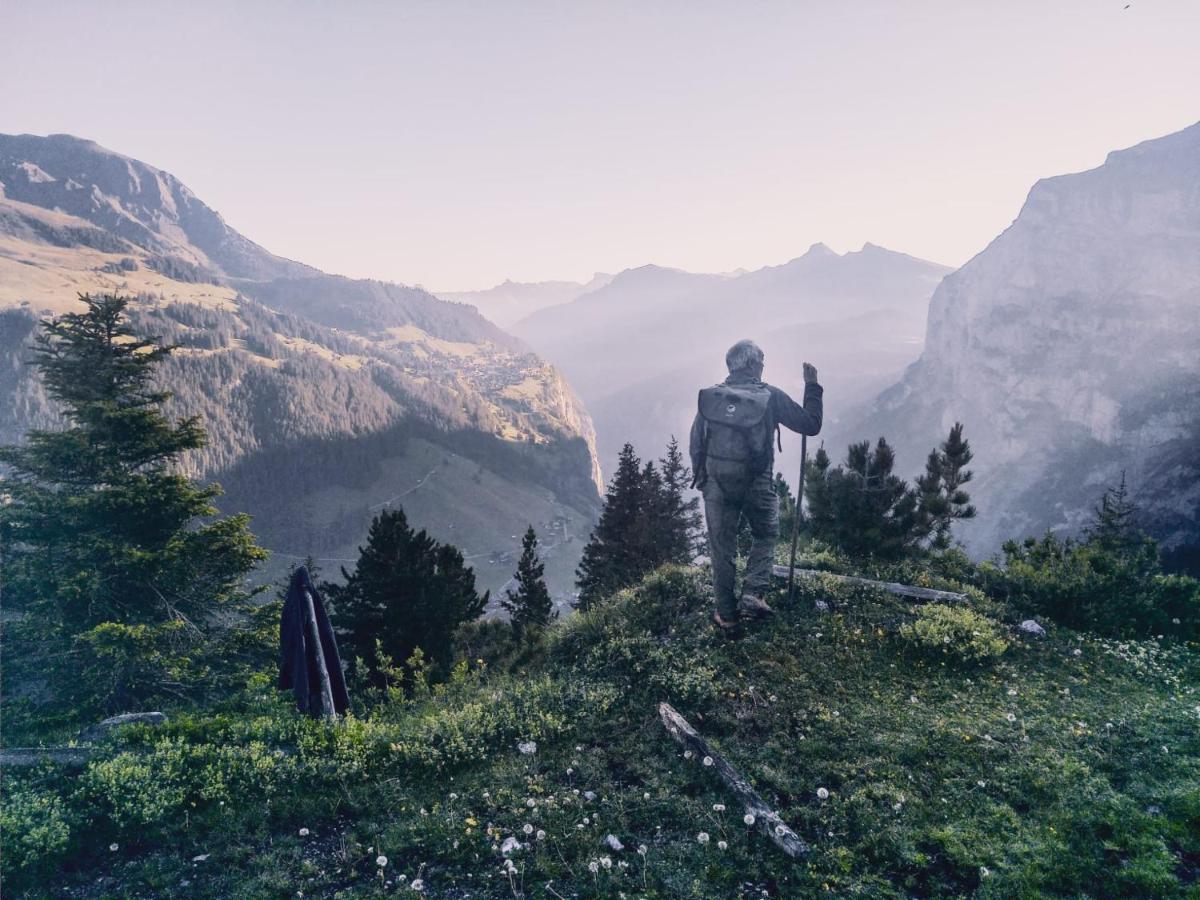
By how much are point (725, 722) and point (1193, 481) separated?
165657mm

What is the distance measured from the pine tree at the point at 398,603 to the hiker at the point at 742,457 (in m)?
9.53

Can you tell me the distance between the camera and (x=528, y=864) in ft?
19.7

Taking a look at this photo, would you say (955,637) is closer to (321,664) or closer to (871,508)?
(321,664)

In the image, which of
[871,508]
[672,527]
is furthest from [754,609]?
[672,527]

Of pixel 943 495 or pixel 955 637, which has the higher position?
pixel 955 637

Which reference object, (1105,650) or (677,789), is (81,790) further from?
(1105,650)

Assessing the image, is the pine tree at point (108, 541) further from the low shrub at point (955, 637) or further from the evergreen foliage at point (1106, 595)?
the evergreen foliage at point (1106, 595)

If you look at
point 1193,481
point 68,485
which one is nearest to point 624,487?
point 68,485

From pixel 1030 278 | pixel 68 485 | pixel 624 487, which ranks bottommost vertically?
pixel 624 487

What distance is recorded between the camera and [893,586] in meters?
12.9

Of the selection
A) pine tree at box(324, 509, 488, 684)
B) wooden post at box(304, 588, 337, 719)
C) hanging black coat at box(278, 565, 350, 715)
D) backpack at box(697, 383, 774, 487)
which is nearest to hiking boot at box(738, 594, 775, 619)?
backpack at box(697, 383, 774, 487)

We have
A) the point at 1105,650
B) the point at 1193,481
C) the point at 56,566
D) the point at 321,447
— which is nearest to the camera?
the point at 1105,650

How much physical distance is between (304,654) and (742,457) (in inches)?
308

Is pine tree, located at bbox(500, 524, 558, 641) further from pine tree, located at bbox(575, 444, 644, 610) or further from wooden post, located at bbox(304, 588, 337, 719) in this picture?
wooden post, located at bbox(304, 588, 337, 719)
